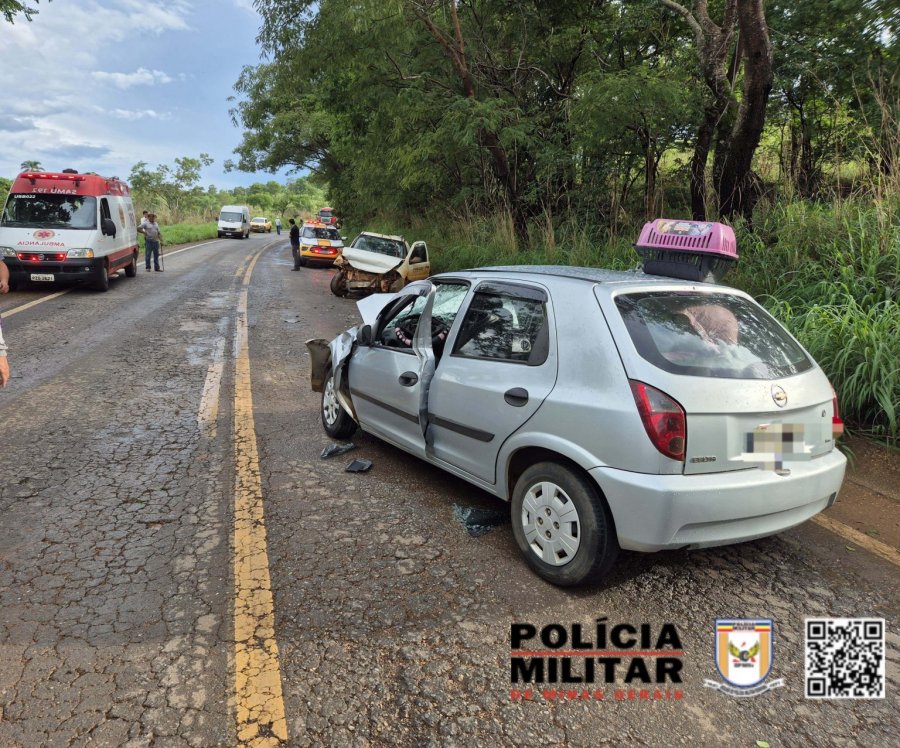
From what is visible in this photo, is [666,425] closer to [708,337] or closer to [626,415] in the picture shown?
[626,415]

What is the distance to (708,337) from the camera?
2980 mm

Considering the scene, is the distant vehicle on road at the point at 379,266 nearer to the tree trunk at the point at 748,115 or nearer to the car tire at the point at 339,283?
the car tire at the point at 339,283

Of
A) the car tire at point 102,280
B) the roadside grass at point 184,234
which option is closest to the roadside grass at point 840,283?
the car tire at point 102,280

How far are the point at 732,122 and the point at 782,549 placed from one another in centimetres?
813

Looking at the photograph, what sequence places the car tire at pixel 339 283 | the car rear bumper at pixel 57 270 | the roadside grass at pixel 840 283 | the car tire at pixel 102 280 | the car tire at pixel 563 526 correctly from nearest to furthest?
1. the car tire at pixel 563 526
2. the roadside grass at pixel 840 283
3. the car rear bumper at pixel 57 270
4. the car tire at pixel 102 280
5. the car tire at pixel 339 283

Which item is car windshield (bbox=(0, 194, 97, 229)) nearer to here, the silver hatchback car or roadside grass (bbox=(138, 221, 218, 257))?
the silver hatchback car

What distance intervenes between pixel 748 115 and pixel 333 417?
21.9 feet

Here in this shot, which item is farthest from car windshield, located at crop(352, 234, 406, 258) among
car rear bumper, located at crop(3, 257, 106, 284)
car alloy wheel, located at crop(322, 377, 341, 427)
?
car alloy wheel, located at crop(322, 377, 341, 427)

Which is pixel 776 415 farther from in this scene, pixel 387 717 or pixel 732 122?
pixel 732 122

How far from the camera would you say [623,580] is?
10.2 feet

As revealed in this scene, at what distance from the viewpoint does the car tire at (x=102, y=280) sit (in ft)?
43.1

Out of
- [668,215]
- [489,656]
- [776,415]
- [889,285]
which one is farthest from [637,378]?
[668,215]

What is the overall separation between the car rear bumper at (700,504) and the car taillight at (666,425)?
0.40 ft

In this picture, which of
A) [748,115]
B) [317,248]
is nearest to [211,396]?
[748,115]
